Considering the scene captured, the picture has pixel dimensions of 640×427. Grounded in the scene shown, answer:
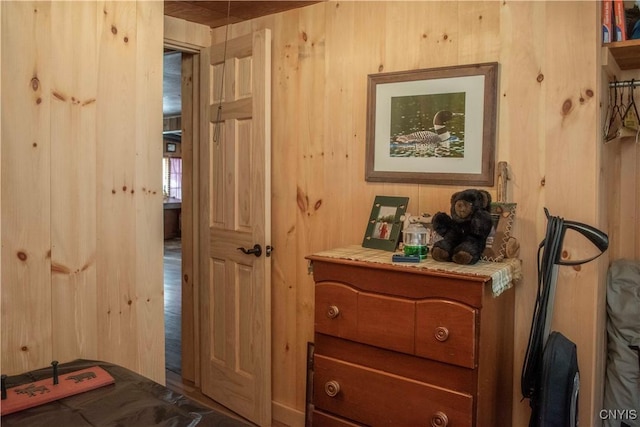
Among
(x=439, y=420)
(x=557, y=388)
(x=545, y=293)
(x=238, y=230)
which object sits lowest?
(x=439, y=420)

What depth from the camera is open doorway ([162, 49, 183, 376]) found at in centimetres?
419

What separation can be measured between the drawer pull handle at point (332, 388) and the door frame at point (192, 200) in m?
1.52

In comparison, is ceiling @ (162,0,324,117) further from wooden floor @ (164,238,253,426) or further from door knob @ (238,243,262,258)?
wooden floor @ (164,238,253,426)

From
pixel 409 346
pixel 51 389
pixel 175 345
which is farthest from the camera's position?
pixel 175 345

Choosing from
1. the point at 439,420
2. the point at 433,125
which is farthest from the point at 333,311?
the point at 433,125

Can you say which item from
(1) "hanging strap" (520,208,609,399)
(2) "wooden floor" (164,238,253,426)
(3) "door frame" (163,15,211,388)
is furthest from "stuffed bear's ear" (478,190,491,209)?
(3) "door frame" (163,15,211,388)

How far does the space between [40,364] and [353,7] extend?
2067 mm

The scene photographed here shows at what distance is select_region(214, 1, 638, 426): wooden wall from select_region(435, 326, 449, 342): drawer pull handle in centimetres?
54

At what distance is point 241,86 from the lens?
295cm

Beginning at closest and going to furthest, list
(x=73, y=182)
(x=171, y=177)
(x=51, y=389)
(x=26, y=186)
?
(x=51, y=389) < (x=26, y=186) < (x=73, y=182) < (x=171, y=177)

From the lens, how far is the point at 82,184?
1784mm

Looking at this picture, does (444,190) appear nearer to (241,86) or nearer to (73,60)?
(241,86)

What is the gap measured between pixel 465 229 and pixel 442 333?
410 mm

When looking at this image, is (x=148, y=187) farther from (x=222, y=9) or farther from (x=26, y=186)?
(x=222, y=9)
